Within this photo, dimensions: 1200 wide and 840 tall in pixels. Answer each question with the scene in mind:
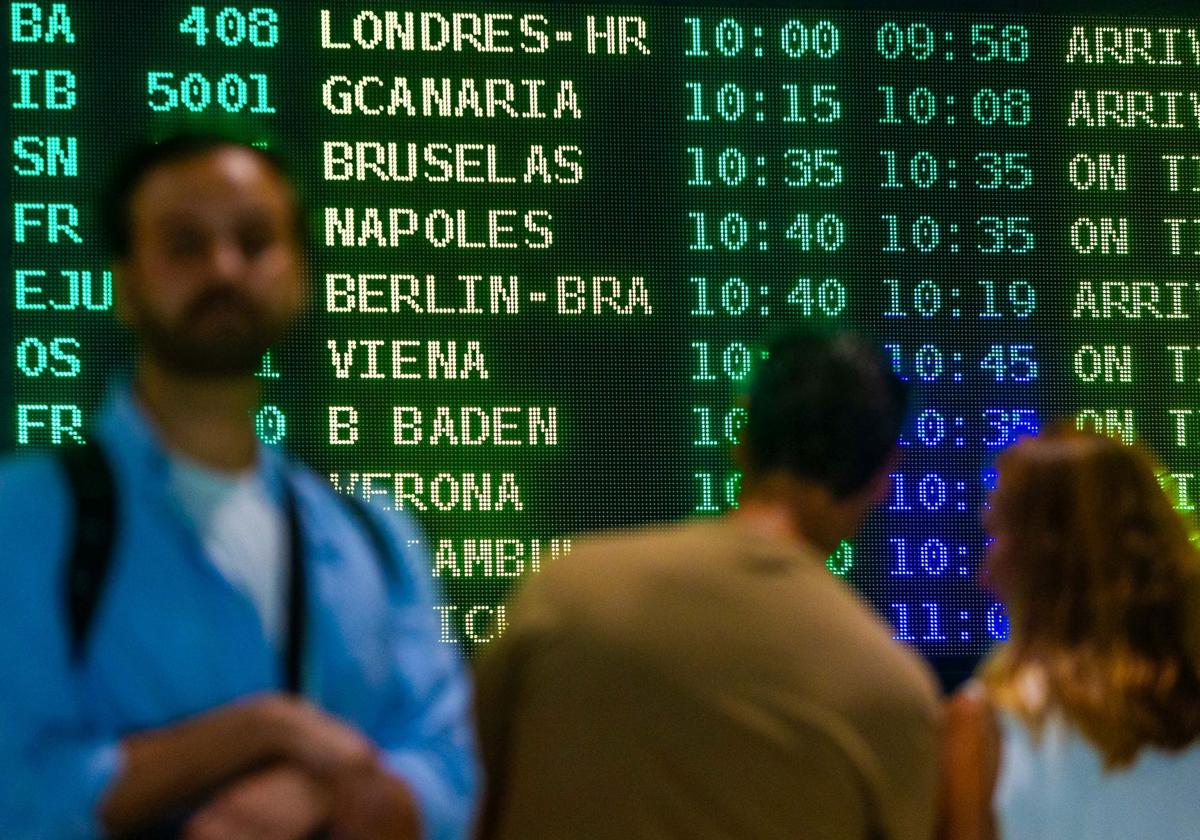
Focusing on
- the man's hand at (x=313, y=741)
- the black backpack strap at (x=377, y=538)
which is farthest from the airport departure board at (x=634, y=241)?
Answer: the man's hand at (x=313, y=741)

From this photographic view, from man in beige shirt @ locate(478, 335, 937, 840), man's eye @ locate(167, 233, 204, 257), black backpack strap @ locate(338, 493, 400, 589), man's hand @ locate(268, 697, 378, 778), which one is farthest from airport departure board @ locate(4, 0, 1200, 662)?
man's hand @ locate(268, 697, 378, 778)

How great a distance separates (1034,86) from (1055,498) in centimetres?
266

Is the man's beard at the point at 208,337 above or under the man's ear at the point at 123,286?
under

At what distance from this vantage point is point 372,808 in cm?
130

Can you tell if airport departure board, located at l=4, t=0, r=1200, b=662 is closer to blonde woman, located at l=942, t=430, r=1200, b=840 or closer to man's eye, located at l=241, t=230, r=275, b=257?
blonde woman, located at l=942, t=430, r=1200, b=840

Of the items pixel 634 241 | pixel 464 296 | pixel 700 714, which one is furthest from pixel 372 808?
pixel 634 241

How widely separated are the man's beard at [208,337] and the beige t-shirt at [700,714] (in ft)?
1.74

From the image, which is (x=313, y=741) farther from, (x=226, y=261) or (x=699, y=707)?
(x=699, y=707)

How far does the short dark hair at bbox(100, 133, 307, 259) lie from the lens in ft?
4.70

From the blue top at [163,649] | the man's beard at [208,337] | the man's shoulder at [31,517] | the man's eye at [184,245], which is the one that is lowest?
the blue top at [163,649]

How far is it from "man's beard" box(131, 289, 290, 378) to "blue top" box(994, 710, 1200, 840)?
1233 mm

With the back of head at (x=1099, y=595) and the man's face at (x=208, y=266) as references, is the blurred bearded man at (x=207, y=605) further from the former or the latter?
the back of head at (x=1099, y=595)

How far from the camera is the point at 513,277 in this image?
4.30 meters

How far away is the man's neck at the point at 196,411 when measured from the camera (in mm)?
1412
